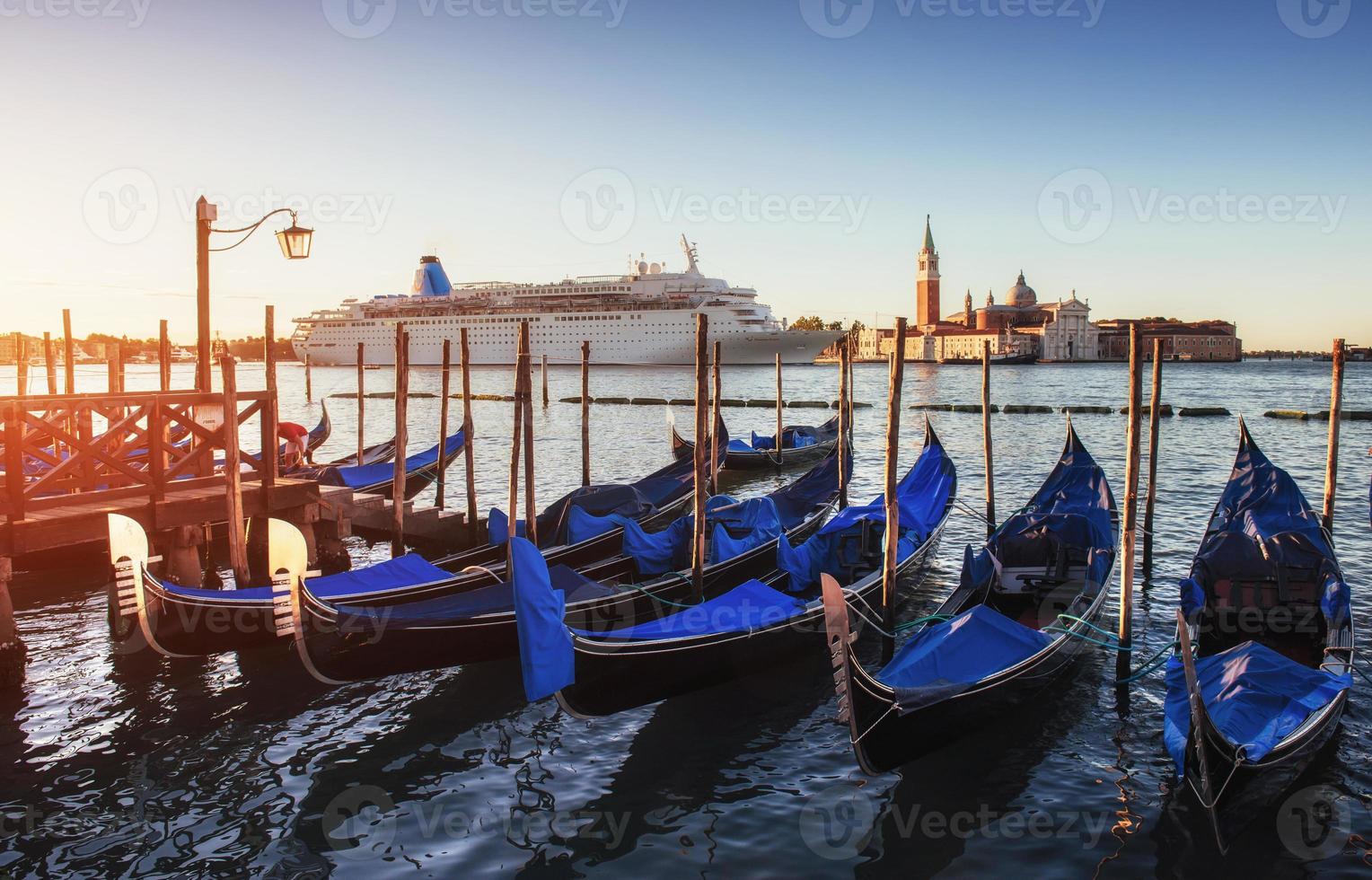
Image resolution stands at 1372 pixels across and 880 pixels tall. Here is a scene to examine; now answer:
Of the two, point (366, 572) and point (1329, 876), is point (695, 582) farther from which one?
point (1329, 876)

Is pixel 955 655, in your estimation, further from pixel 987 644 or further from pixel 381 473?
pixel 381 473

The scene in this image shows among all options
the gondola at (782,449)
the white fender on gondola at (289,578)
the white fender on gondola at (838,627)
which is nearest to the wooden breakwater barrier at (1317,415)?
the gondola at (782,449)

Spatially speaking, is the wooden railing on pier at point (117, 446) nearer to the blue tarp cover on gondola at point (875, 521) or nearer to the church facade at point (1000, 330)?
the blue tarp cover on gondola at point (875, 521)

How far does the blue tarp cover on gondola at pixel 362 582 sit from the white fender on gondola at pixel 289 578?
429 millimetres

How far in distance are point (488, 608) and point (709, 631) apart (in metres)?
1.51

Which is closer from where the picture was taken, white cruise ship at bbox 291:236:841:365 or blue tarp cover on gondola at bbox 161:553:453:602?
blue tarp cover on gondola at bbox 161:553:453:602

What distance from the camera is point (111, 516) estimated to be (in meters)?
5.70

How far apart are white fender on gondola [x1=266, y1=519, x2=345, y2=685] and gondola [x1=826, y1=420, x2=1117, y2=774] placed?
126 inches

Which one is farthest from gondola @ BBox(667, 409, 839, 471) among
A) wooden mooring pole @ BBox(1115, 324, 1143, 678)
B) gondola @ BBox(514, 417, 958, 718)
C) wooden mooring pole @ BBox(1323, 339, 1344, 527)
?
wooden mooring pole @ BBox(1115, 324, 1143, 678)

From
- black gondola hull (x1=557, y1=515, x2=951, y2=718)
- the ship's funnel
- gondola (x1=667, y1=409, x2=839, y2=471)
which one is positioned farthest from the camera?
the ship's funnel

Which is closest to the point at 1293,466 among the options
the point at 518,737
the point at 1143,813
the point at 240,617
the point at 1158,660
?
the point at 1158,660

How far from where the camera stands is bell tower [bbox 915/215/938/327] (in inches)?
3969

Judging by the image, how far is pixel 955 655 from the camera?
5266 millimetres

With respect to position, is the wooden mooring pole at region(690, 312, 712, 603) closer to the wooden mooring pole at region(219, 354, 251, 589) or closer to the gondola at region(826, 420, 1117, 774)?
the gondola at region(826, 420, 1117, 774)
